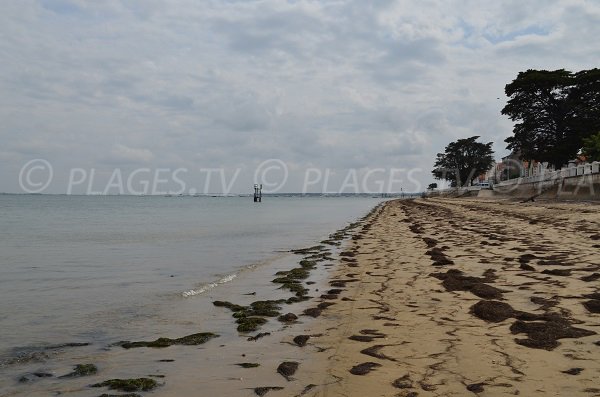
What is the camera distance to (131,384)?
4.01m

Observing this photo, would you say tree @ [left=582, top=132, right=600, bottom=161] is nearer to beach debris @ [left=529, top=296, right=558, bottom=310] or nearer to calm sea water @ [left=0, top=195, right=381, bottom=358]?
calm sea water @ [left=0, top=195, right=381, bottom=358]

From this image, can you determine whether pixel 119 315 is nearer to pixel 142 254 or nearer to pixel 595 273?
pixel 595 273

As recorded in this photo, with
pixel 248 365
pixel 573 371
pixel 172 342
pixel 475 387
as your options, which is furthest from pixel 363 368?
pixel 172 342

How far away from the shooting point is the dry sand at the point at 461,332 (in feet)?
12.0

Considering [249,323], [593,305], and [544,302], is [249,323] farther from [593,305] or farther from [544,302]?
[593,305]

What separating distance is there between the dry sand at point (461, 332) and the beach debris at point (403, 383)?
1cm

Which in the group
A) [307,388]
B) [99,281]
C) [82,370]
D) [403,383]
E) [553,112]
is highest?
[553,112]

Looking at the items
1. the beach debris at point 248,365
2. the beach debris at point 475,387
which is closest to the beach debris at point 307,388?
the beach debris at point 248,365

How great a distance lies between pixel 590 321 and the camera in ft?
16.2

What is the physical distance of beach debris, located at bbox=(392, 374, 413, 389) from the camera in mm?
3595

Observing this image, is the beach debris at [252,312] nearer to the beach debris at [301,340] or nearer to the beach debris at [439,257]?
the beach debris at [301,340]

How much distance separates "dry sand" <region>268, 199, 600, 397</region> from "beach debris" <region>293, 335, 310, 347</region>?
92mm

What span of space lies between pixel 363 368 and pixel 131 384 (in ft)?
6.39

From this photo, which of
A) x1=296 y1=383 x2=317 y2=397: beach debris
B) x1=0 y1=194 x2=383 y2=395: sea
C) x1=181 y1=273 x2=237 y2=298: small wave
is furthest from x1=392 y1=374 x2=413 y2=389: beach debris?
x1=181 y1=273 x2=237 y2=298: small wave
